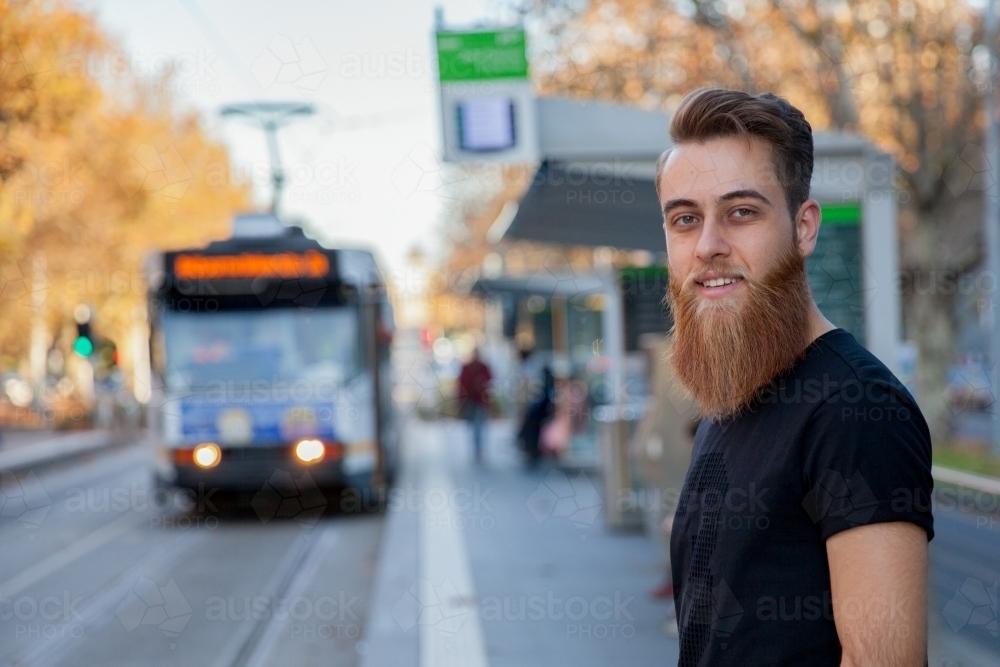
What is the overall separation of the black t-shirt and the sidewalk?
14.8ft

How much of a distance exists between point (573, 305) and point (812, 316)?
1486 centimetres

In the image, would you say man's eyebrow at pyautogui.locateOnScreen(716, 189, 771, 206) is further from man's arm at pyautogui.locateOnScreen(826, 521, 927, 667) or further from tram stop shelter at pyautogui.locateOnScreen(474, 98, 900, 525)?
tram stop shelter at pyautogui.locateOnScreen(474, 98, 900, 525)

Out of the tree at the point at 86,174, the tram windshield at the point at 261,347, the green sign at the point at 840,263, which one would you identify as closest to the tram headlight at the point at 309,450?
the tram windshield at the point at 261,347

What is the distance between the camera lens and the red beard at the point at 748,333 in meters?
1.74

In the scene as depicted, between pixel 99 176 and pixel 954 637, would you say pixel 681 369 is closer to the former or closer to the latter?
pixel 954 637

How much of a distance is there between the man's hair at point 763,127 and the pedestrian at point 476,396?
1655 cm

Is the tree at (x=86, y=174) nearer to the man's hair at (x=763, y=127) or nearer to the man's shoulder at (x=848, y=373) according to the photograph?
the man's hair at (x=763, y=127)

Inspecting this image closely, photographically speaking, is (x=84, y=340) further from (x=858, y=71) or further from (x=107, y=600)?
(x=858, y=71)

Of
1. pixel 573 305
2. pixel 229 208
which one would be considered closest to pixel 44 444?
pixel 573 305

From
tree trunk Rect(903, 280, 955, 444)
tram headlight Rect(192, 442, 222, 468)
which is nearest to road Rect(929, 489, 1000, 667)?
tram headlight Rect(192, 442, 222, 468)

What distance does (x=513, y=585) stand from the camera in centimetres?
827

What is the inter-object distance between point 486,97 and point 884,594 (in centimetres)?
678

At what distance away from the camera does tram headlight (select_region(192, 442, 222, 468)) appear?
485 inches

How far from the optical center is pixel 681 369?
1917 millimetres
